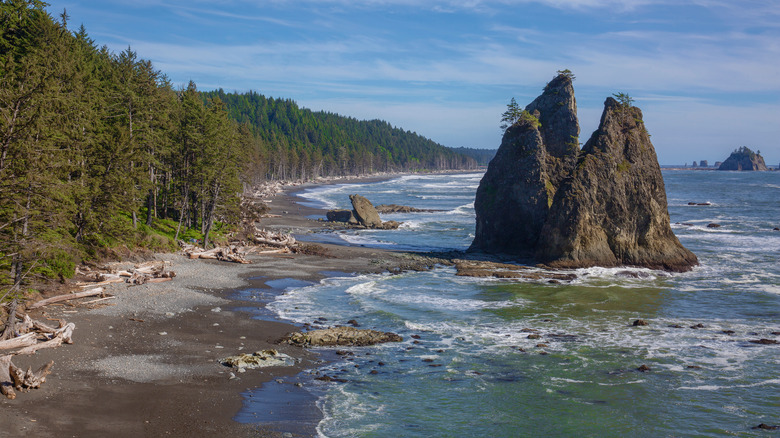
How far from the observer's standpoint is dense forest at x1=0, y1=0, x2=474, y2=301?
1947cm

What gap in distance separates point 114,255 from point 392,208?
60.2 m

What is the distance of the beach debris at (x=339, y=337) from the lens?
23484 mm

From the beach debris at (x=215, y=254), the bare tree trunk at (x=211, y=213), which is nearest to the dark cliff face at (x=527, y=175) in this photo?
the beach debris at (x=215, y=254)

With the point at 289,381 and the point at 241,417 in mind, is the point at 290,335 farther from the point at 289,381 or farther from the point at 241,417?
the point at 241,417

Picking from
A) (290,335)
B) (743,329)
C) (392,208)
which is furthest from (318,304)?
(392,208)

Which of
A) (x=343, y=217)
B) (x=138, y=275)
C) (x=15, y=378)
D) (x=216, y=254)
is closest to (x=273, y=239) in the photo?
(x=216, y=254)

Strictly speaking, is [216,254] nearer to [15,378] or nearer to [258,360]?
[258,360]

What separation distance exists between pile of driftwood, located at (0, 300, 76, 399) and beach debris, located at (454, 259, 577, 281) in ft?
87.0

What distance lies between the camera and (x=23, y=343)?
742 inches

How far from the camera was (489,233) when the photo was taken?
160ft

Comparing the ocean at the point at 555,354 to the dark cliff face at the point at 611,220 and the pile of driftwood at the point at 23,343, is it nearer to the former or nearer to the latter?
the dark cliff face at the point at 611,220

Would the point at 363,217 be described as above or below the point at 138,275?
above

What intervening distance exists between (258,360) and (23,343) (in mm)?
8172

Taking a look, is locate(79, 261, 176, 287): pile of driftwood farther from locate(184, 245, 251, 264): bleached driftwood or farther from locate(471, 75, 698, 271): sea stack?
locate(471, 75, 698, 271): sea stack
